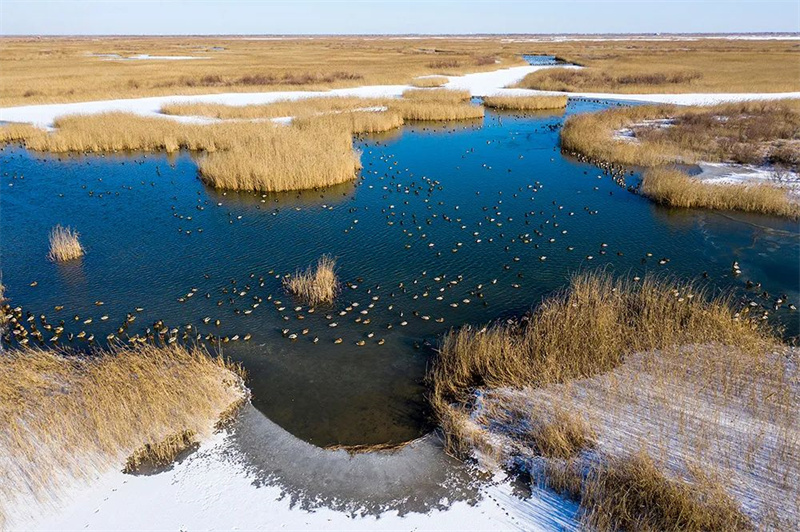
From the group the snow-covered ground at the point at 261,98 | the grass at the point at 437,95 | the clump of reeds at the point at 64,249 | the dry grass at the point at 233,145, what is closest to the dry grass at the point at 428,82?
the snow-covered ground at the point at 261,98

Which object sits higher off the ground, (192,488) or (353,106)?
(353,106)

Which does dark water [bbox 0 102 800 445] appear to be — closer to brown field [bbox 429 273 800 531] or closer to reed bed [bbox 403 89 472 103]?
brown field [bbox 429 273 800 531]

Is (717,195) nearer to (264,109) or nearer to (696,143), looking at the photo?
(696,143)

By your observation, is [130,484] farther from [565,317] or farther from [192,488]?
[565,317]

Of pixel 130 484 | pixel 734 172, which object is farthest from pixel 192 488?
pixel 734 172

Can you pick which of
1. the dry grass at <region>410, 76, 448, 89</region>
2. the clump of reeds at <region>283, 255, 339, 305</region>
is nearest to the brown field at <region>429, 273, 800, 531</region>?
the clump of reeds at <region>283, 255, 339, 305</region>
